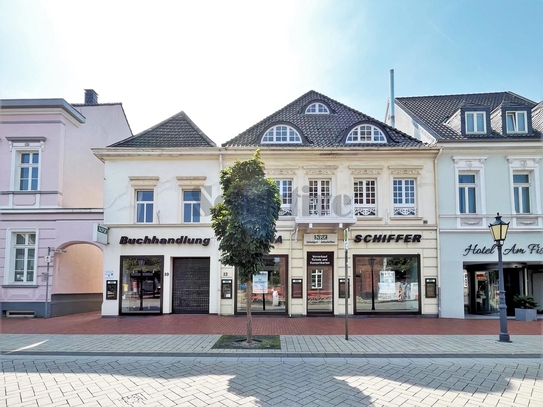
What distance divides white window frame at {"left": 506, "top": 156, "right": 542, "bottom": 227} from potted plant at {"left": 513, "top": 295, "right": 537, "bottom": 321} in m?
3.15

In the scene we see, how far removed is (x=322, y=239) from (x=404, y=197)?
13.7 feet

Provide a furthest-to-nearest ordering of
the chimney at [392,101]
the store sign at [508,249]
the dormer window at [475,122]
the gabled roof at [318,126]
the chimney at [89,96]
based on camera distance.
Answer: the chimney at [89,96] → the chimney at [392,101] → the gabled roof at [318,126] → the dormer window at [475,122] → the store sign at [508,249]

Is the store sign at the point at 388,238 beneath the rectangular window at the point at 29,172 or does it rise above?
beneath

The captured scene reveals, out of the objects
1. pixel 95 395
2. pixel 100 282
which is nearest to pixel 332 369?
pixel 95 395

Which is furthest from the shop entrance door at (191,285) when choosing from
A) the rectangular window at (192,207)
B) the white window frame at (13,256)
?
the white window frame at (13,256)

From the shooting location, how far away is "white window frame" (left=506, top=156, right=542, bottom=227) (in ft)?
51.3

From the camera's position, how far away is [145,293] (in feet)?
52.3

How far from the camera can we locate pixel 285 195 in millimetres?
16094

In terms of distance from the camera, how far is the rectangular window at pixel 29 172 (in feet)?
54.8

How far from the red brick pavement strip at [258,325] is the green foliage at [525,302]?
0.76 m

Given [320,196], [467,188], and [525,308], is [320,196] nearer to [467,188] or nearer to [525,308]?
[467,188]

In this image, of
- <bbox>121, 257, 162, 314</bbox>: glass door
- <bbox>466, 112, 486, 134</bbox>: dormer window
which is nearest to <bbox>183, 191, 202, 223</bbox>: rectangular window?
<bbox>121, 257, 162, 314</bbox>: glass door

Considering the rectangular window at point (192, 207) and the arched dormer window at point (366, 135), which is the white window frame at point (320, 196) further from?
the rectangular window at point (192, 207)

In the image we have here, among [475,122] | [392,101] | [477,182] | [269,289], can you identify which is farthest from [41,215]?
[475,122]
